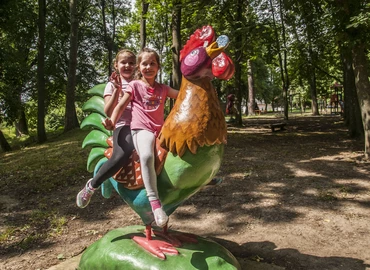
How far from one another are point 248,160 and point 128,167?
6.21m

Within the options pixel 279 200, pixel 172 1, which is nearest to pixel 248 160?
pixel 279 200

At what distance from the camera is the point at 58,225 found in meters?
5.36

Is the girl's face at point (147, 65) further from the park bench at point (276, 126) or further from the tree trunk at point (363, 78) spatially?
the park bench at point (276, 126)

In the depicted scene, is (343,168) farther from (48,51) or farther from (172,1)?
(48,51)

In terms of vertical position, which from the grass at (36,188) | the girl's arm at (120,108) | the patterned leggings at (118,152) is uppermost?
the girl's arm at (120,108)

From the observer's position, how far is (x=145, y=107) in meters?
2.94

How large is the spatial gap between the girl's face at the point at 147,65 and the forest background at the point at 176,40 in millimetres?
Answer: 5297

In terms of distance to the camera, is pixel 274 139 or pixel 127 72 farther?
pixel 274 139

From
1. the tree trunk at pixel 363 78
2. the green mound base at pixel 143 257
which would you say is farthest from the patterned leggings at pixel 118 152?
the tree trunk at pixel 363 78

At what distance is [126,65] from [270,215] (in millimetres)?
3481

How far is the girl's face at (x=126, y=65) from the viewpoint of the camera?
311 centimetres

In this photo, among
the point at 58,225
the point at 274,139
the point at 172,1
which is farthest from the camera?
the point at 274,139

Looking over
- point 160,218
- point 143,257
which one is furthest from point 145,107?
point 143,257

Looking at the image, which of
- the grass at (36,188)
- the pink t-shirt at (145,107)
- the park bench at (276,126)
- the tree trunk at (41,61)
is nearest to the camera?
the pink t-shirt at (145,107)
